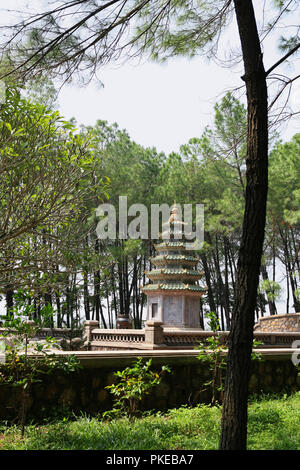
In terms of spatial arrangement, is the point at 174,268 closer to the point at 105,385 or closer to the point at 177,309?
the point at 177,309

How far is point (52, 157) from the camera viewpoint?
4.79 m

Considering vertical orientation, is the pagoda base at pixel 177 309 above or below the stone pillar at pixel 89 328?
above

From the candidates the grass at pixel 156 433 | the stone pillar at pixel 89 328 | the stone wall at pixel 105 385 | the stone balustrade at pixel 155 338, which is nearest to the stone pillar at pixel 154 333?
the stone balustrade at pixel 155 338

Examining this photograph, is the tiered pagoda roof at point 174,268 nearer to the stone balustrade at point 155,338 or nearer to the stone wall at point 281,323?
the stone balustrade at point 155,338

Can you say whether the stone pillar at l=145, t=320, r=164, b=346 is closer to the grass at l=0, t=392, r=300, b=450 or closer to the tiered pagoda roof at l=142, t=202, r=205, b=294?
the tiered pagoda roof at l=142, t=202, r=205, b=294

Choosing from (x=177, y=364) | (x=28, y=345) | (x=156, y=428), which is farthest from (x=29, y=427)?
(x=177, y=364)

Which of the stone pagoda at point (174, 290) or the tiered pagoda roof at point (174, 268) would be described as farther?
the tiered pagoda roof at point (174, 268)

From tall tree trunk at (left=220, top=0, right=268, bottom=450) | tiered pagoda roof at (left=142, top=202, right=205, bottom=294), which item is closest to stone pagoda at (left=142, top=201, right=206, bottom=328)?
tiered pagoda roof at (left=142, top=202, right=205, bottom=294)

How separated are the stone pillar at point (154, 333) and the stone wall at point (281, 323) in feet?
24.1

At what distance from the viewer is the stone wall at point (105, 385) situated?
5.16m

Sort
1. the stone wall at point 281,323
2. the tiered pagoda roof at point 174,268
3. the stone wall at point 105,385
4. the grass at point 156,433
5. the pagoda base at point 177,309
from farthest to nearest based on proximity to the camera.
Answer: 1. the stone wall at point 281,323
2. the tiered pagoda roof at point 174,268
3. the pagoda base at point 177,309
4. the stone wall at point 105,385
5. the grass at point 156,433

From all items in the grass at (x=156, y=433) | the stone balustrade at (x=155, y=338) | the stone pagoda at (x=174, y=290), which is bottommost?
the stone balustrade at (x=155, y=338)

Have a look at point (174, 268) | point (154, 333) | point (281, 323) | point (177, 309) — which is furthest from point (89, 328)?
point (281, 323)

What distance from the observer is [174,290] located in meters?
17.3
